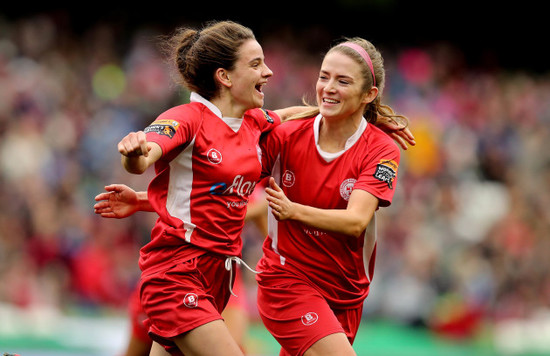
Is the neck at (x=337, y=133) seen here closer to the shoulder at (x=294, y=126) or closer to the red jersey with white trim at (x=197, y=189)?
the shoulder at (x=294, y=126)

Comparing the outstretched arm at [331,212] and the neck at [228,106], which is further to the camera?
the neck at [228,106]

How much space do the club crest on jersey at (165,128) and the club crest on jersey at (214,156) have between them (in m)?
0.25

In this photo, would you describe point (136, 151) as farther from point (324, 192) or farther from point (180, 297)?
point (324, 192)

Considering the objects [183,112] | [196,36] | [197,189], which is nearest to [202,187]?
[197,189]

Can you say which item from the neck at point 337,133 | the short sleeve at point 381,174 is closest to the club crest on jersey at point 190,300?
the short sleeve at point 381,174

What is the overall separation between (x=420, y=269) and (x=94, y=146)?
443 centimetres

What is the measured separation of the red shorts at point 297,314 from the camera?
15.3 feet

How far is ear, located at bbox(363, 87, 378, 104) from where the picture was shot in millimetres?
4930

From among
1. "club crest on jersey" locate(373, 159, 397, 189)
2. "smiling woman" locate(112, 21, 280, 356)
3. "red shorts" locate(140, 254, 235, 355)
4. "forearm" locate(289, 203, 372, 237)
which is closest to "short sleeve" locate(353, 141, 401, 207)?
"club crest on jersey" locate(373, 159, 397, 189)

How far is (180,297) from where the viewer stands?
438 centimetres

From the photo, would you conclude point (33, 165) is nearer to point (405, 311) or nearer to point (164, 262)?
point (405, 311)

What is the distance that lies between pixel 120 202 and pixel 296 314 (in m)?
1.14

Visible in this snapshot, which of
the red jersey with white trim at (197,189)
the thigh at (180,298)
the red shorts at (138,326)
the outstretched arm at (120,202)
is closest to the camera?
the thigh at (180,298)

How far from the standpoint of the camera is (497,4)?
16.5 meters
